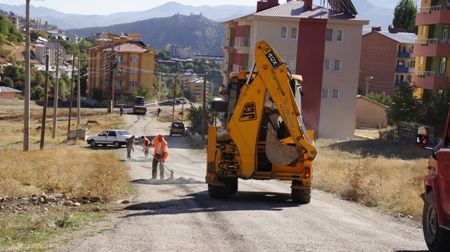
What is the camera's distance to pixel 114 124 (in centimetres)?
8450

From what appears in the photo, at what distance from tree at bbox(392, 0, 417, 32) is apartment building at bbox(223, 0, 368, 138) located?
5488 centimetres

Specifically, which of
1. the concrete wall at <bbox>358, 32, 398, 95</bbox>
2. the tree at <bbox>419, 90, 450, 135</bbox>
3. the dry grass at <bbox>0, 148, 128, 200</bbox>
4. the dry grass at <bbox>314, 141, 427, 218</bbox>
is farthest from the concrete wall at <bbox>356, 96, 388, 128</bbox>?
the dry grass at <bbox>0, 148, 128, 200</bbox>

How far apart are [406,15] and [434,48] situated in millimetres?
70824

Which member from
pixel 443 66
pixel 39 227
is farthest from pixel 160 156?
pixel 443 66

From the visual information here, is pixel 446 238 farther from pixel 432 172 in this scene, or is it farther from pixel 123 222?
pixel 123 222

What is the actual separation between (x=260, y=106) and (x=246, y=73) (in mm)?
1473

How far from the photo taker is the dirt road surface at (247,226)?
10.4m

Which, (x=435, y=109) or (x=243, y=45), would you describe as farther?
(x=243, y=45)

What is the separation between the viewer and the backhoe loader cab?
16141 mm

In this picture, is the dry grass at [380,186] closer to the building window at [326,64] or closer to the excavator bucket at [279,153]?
the excavator bucket at [279,153]

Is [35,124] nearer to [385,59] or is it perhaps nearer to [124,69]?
[124,69]

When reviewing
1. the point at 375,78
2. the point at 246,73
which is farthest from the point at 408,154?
the point at 375,78

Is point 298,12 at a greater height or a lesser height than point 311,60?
greater

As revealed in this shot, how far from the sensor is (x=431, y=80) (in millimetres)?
52500
